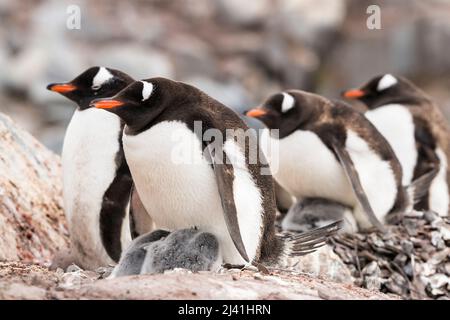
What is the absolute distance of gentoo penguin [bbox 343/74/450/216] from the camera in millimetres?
7266

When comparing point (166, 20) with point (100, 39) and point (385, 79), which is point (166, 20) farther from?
point (385, 79)

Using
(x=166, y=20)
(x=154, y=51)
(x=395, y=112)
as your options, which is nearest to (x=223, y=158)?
(x=395, y=112)

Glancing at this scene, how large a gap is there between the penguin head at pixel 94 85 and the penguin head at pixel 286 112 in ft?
3.12

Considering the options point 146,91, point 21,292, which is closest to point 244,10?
point 146,91

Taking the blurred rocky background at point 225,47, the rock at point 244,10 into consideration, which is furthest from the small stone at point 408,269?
the rock at point 244,10

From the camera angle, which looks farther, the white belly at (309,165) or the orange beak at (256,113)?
the white belly at (309,165)

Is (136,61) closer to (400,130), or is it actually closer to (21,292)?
(400,130)

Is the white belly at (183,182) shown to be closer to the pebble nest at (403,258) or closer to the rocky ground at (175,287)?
the rocky ground at (175,287)

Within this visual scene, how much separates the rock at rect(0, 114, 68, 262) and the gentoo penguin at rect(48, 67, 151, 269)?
30cm

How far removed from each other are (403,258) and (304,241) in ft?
4.13

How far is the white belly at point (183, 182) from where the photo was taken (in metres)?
4.25

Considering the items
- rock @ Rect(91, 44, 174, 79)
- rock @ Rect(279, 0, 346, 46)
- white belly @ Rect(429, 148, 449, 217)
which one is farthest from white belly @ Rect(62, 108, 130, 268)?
rock @ Rect(279, 0, 346, 46)

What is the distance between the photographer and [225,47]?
876 inches

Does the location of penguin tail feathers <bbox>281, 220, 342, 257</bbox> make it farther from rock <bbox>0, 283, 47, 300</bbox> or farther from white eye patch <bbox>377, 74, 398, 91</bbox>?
white eye patch <bbox>377, 74, 398, 91</bbox>
